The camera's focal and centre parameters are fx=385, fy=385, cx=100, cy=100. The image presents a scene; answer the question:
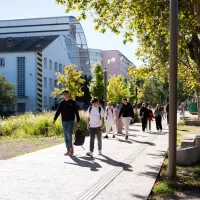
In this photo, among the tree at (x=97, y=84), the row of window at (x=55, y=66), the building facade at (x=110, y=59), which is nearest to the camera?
the tree at (x=97, y=84)

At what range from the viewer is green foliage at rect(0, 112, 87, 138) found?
1784 cm

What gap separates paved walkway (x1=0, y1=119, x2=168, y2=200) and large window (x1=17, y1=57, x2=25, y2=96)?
49.5m

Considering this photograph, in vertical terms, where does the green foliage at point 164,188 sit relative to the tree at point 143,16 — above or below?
below

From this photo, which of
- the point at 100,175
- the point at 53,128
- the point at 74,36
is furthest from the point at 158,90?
the point at 100,175

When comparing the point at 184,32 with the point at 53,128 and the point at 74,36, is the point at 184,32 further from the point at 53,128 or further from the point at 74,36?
the point at 74,36

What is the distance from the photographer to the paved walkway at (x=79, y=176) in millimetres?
6031

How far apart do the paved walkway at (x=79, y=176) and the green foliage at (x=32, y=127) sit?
22.0 ft

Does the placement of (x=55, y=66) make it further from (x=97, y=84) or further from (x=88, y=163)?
(x=88, y=163)

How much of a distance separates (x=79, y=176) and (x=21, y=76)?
5376 centimetres

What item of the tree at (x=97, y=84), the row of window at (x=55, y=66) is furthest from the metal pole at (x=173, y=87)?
the row of window at (x=55, y=66)

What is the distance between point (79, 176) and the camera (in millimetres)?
7480

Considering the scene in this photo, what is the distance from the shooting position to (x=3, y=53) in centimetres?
6106

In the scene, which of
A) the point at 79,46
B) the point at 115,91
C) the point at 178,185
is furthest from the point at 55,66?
the point at 178,185

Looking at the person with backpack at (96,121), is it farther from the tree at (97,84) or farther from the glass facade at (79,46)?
the glass facade at (79,46)
